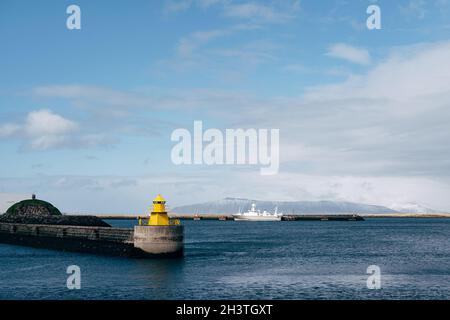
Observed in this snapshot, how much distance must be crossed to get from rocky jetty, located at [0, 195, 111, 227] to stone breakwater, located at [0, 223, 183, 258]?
67.0ft

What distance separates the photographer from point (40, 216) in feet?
428

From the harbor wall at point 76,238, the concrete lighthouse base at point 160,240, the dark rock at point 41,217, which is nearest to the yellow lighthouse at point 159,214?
the concrete lighthouse base at point 160,240

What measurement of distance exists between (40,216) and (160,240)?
84.0 m

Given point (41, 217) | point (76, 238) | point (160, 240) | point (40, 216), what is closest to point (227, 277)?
point (160, 240)

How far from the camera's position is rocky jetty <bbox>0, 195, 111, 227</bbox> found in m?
120

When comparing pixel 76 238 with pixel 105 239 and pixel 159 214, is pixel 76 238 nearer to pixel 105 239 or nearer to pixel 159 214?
pixel 105 239

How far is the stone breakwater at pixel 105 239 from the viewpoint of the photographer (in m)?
56.9

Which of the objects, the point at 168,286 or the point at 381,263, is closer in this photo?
the point at 168,286

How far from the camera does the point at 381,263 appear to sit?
6294 cm

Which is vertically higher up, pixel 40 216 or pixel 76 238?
pixel 40 216

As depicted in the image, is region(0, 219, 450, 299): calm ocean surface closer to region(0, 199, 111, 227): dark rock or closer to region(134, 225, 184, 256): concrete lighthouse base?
region(134, 225, 184, 256): concrete lighthouse base
